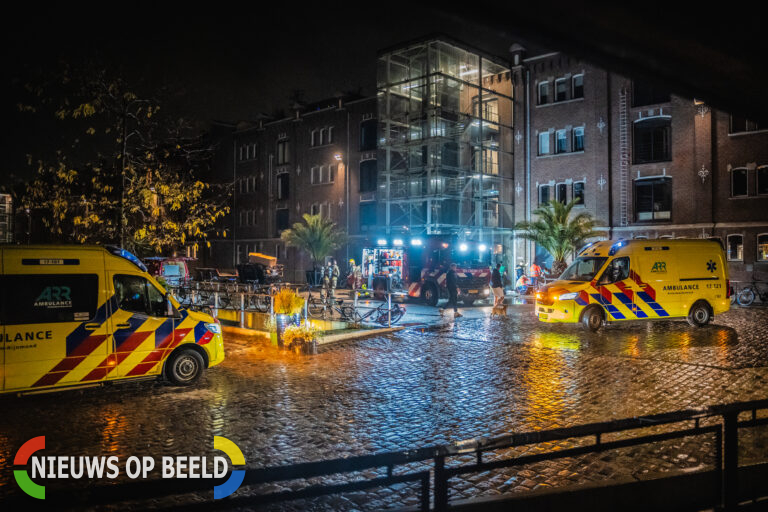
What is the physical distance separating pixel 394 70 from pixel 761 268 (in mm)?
23478

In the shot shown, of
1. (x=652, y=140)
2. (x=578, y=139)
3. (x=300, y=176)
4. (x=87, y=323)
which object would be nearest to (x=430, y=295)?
(x=578, y=139)

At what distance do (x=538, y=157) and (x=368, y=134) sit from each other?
13191 mm

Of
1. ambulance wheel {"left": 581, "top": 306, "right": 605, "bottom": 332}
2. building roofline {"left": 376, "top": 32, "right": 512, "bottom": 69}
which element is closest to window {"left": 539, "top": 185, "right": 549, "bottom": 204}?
building roofline {"left": 376, "top": 32, "right": 512, "bottom": 69}

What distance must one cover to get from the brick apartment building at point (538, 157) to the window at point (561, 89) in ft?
0.25

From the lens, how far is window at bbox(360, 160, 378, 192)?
4188 centimetres

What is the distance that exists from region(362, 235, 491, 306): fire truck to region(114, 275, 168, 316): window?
12824 millimetres

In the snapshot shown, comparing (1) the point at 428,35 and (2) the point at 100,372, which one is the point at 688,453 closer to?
(2) the point at 100,372

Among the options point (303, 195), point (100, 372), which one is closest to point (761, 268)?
point (100, 372)

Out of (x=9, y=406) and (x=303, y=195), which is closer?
(x=9, y=406)

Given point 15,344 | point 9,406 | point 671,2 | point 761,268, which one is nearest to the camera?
point 671,2

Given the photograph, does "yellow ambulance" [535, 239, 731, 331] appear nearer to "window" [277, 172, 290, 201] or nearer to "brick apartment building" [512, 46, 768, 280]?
"brick apartment building" [512, 46, 768, 280]

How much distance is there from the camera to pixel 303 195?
4688cm

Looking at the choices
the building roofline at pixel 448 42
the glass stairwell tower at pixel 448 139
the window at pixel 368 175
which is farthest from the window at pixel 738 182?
the window at pixel 368 175

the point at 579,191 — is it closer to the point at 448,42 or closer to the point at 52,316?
the point at 448,42
